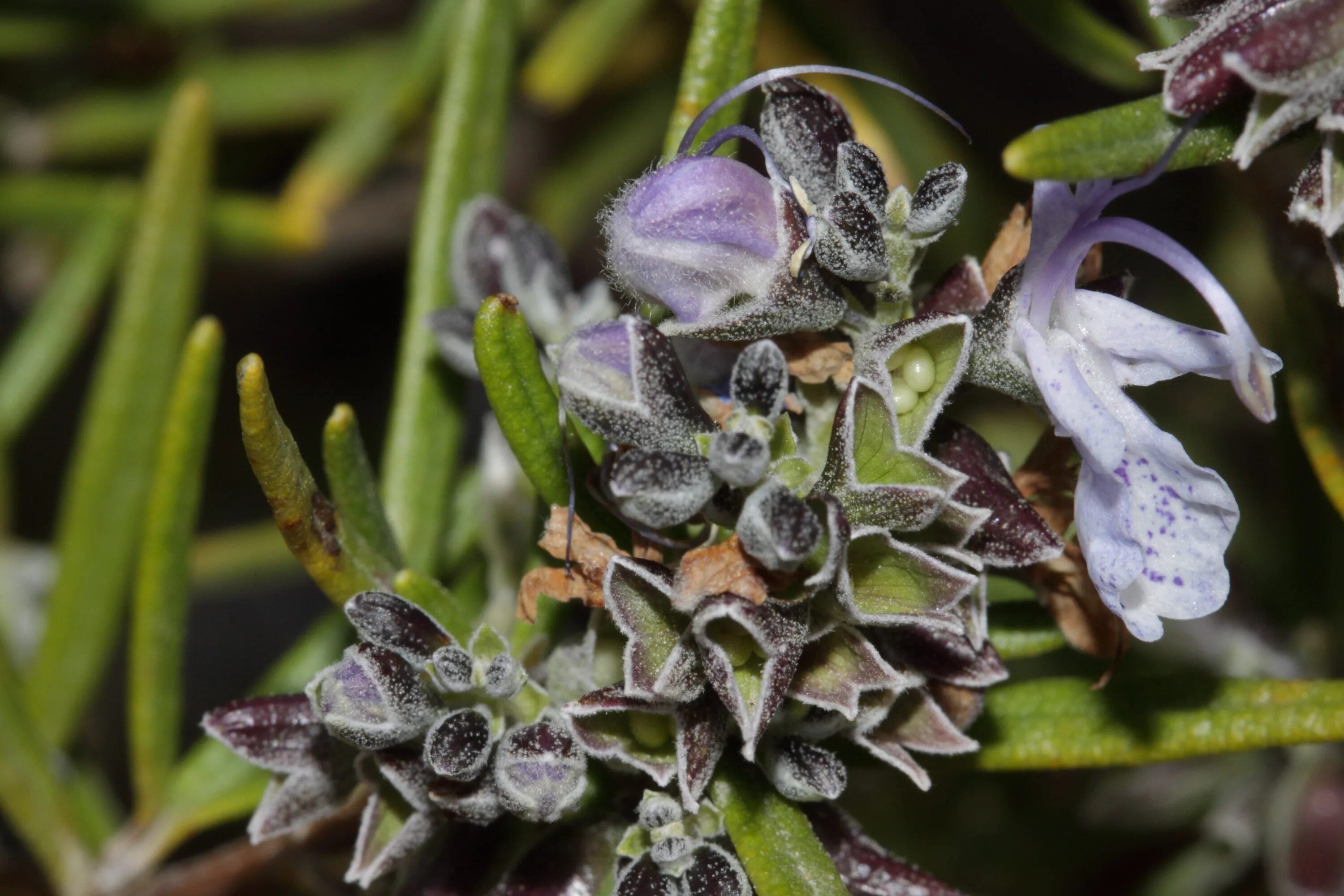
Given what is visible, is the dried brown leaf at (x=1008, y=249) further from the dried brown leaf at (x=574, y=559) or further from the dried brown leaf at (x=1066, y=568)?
the dried brown leaf at (x=574, y=559)

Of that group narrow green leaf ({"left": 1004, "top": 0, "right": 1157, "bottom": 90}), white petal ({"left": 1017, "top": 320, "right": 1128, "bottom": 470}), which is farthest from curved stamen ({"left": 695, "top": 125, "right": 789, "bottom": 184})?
narrow green leaf ({"left": 1004, "top": 0, "right": 1157, "bottom": 90})

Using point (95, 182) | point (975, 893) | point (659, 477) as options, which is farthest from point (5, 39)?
point (975, 893)

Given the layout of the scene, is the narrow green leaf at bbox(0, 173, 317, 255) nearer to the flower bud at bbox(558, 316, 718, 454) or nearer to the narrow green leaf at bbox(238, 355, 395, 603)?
the narrow green leaf at bbox(238, 355, 395, 603)

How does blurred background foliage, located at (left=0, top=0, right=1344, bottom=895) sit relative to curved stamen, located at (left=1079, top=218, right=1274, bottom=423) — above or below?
below

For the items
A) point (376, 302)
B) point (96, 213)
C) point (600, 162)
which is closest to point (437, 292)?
point (96, 213)

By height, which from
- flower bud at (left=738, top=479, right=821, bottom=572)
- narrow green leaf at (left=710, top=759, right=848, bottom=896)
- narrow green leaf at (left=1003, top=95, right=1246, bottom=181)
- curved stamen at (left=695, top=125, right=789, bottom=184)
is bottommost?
narrow green leaf at (left=710, top=759, right=848, bottom=896)

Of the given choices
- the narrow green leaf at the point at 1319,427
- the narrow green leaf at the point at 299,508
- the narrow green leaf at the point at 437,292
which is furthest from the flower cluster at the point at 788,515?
the narrow green leaf at the point at 437,292
